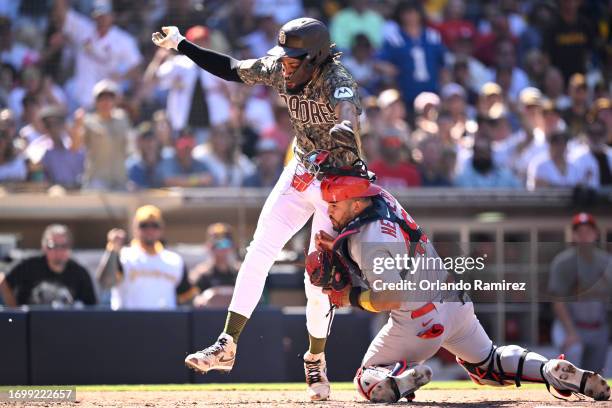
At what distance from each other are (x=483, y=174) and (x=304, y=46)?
570 centimetres

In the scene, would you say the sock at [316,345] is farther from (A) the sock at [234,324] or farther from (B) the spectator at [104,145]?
(B) the spectator at [104,145]

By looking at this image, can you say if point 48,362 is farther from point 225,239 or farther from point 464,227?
point 464,227

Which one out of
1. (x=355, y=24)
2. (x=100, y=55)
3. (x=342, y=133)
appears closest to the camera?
(x=342, y=133)

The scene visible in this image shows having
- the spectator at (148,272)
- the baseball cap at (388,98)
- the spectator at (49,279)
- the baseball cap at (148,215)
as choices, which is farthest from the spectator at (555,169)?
the spectator at (49,279)

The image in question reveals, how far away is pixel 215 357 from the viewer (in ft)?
20.1

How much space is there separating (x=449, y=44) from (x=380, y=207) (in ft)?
26.1

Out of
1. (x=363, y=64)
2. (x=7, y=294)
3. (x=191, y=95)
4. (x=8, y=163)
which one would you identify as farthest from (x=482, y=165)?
(x=7, y=294)

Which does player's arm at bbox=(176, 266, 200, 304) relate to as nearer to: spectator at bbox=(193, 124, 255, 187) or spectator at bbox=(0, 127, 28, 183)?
spectator at bbox=(193, 124, 255, 187)

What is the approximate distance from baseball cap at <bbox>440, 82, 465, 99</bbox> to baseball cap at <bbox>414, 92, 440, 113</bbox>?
0.39 ft

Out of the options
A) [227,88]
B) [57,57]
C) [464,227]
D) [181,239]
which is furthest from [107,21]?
[464,227]

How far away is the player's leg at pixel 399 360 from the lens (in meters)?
5.86

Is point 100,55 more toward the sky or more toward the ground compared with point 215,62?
more toward the sky

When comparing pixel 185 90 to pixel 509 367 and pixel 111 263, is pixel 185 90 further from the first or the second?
pixel 509 367

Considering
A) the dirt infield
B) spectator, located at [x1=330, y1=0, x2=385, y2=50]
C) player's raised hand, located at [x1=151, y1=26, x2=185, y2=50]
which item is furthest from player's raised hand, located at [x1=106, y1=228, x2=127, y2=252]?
spectator, located at [x1=330, y1=0, x2=385, y2=50]
